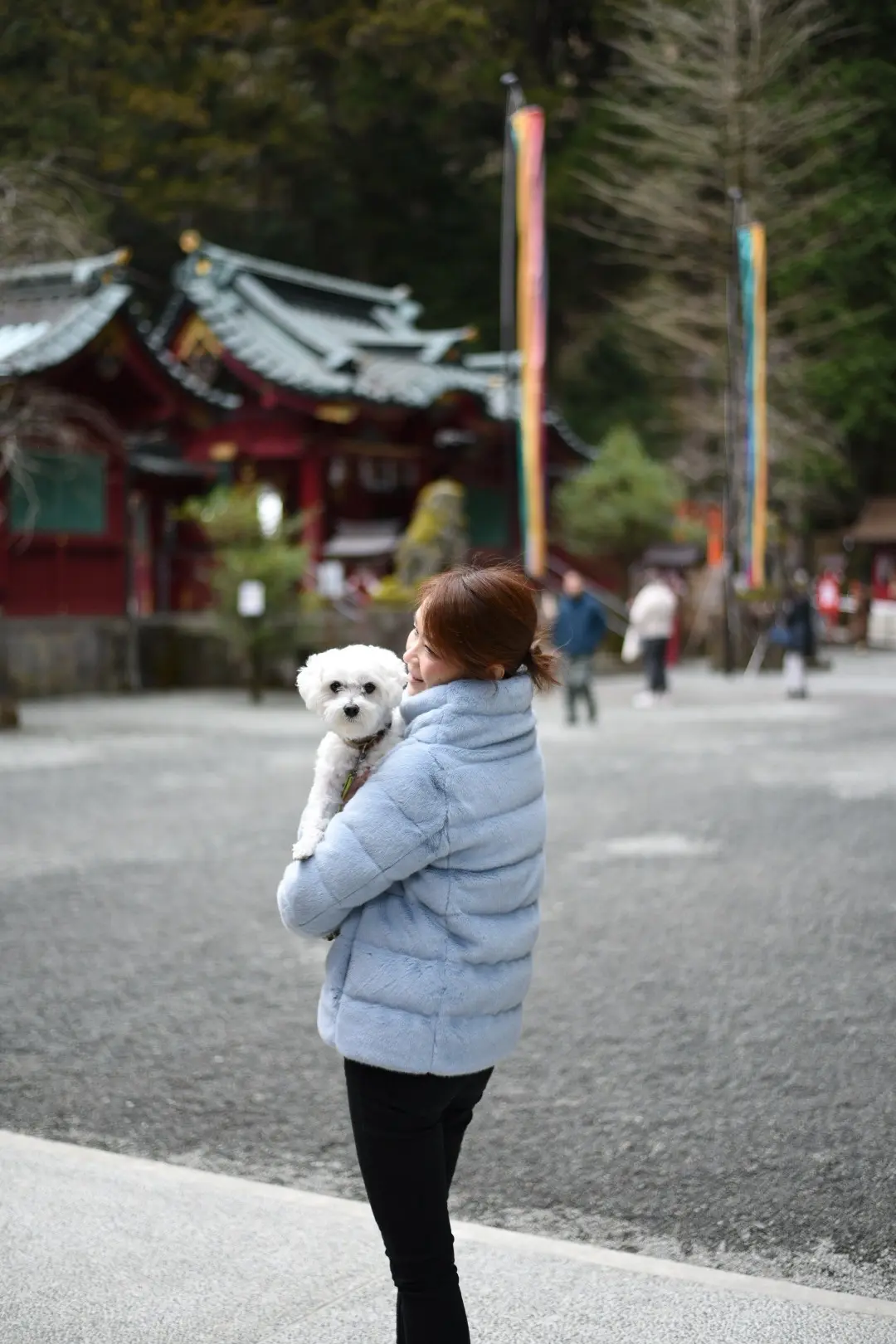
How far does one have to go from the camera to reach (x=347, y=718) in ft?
8.09

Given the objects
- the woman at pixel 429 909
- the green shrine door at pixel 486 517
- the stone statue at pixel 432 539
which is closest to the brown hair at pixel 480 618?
the woman at pixel 429 909

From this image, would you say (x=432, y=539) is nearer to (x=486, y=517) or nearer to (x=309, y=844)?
(x=486, y=517)

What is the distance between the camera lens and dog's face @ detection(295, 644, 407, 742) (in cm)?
247

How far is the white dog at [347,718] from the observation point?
2.48 metres

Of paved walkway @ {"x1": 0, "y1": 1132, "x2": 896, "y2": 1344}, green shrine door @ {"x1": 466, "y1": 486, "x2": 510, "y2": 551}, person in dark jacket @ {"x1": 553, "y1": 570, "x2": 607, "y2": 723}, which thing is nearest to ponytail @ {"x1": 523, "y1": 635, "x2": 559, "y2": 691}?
paved walkway @ {"x1": 0, "y1": 1132, "x2": 896, "y2": 1344}

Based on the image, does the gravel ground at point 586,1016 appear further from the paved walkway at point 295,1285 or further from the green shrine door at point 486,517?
the green shrine door at point 486,517

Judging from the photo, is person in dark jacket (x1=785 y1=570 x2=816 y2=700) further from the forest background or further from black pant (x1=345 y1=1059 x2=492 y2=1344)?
black pant (x1=345 y1=1059 x2=492 y2=1344)

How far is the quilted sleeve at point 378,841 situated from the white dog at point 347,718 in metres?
0.05

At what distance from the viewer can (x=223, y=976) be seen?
607 centimetres

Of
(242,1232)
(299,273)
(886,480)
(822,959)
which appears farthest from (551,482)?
(242,1232)

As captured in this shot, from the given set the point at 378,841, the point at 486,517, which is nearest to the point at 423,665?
the point at 378,841

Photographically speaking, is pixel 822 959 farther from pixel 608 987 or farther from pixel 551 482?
pixel 551 482

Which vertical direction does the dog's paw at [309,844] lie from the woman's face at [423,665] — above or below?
below

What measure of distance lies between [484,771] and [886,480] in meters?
39.5
